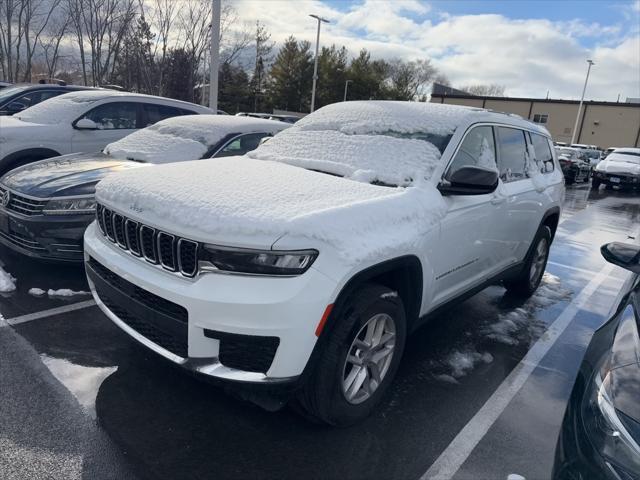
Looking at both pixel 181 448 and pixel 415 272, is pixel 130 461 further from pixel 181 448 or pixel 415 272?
pixel 415 272

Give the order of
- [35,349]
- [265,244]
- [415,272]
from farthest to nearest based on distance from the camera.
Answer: [35,349]
[415,272]
[265,244]

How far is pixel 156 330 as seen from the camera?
8.20 feet

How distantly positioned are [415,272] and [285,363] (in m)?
1.06

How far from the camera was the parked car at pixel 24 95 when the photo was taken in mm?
9016

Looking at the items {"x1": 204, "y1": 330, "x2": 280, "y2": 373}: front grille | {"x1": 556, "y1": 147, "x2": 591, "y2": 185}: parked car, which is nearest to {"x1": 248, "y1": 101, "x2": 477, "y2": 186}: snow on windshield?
{"x1": 204, "y1": 330, "x2": 280, "y2": 373}: front grille

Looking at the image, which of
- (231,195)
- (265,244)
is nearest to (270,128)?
(231,195)

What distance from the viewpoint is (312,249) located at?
229cm

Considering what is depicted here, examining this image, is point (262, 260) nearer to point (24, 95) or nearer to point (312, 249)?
point (312, 249)

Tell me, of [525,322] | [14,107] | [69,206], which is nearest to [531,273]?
[525,322]

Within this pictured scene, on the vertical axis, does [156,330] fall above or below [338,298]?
below

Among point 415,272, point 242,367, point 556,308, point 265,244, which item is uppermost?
point 265,244

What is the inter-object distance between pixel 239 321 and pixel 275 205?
632 mm

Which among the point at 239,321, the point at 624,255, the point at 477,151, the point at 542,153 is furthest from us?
the point at 542,153

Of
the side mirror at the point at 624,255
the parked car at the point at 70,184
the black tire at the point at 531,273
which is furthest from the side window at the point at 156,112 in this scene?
the side mirror at the point at 624,255
